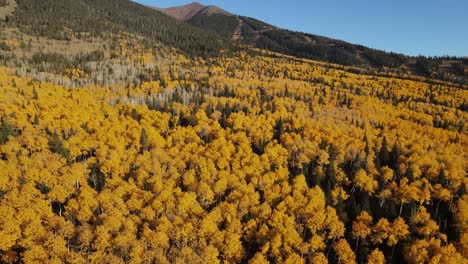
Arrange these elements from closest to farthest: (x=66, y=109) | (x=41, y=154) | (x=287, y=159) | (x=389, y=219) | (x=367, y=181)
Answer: (x=389, y=219) → (x=41, y=154) → (x=367, y=181) → (x=287, y=159) → (x=66, y=109)

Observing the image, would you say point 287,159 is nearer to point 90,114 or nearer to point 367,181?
point 367,181

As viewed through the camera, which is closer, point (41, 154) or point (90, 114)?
point (41, 154)

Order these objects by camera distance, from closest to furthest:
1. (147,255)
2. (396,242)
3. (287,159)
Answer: (147,255), (396,242), (287,159)

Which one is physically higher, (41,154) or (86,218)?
(41,154)

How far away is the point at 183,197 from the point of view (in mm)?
124688

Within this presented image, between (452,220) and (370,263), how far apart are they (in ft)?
135

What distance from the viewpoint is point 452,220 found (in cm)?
12606

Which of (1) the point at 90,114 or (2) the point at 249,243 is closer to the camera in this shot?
(2) the point at 249,243

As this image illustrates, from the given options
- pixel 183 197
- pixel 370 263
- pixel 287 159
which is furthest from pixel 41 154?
pixel 370 263

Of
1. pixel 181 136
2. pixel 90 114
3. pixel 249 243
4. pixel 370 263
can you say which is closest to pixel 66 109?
pixel 90 114

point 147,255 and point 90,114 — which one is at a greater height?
point 90,114

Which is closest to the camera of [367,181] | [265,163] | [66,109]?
[367,181]

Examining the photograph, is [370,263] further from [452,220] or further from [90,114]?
[90,114]

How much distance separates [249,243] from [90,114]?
114m
